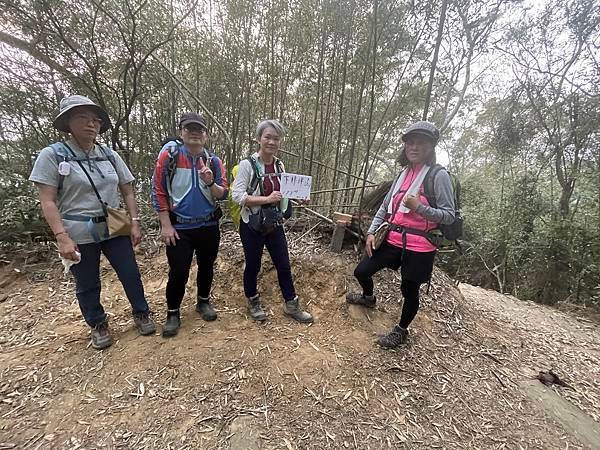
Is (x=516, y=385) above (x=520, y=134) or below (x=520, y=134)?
below

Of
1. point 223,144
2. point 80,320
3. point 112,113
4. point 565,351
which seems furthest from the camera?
point 223,144

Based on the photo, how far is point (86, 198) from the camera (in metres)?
1.85

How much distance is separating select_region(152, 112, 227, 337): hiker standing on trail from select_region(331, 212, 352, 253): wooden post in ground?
1446mm

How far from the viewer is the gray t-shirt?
1.69 m

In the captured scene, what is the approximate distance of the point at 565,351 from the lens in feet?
10.3

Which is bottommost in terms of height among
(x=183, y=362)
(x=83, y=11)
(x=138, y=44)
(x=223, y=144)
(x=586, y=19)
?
(x=183, y=362)

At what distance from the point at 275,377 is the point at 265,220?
1046 mm

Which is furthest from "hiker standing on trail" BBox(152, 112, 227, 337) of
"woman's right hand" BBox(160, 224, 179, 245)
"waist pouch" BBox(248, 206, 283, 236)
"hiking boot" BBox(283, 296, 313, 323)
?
"hiking boot" BBox(283, 296, 313, 323)

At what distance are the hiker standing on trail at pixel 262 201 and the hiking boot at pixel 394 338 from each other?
91cm

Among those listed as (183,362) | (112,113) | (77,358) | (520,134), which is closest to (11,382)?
(77,358)

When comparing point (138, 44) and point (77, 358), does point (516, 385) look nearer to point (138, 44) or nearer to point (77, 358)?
point (77, 358)

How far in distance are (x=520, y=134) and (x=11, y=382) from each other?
936 centimetres

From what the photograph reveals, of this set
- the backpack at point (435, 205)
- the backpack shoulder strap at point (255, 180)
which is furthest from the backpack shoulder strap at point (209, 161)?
the backpack at point (435, 205)

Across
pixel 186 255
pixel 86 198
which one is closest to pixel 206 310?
pixel 186 255
